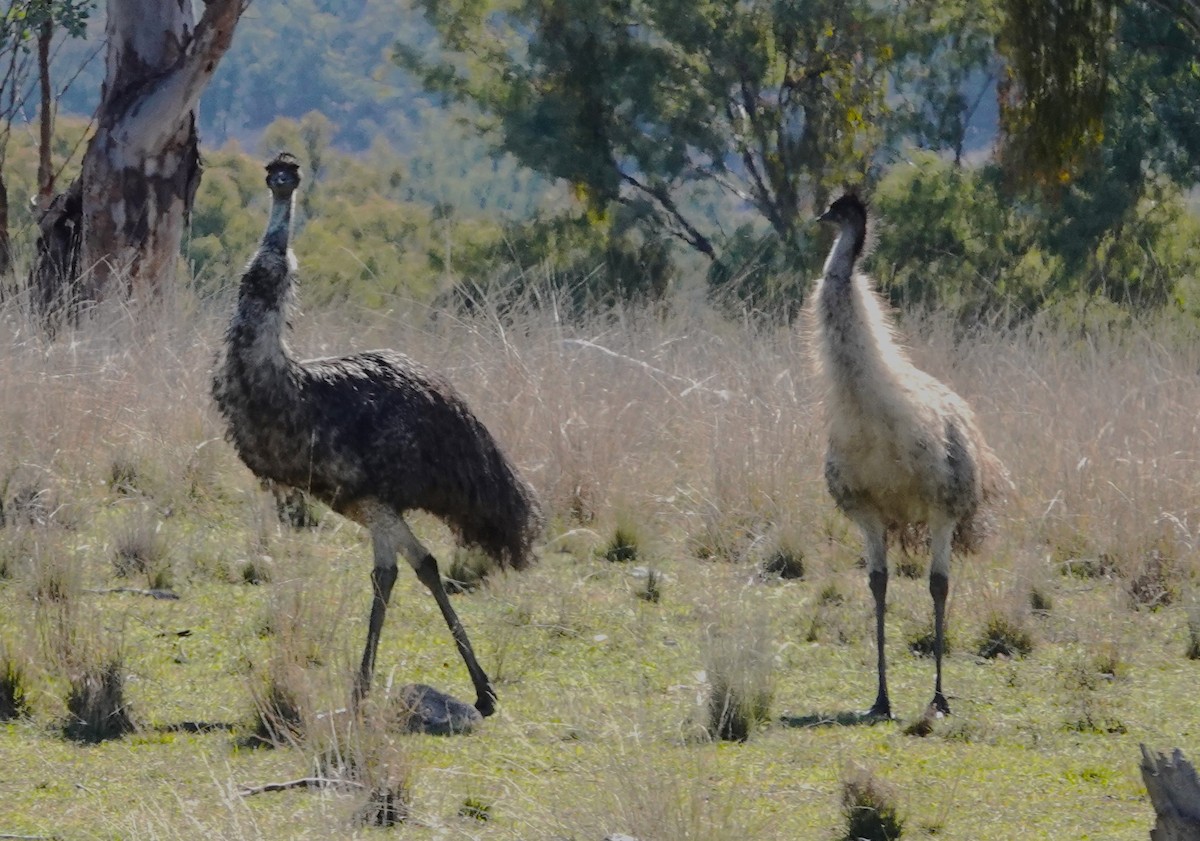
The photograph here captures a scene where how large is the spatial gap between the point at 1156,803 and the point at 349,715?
2280mm

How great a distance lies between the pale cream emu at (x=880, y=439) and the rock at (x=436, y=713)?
54.0 inches

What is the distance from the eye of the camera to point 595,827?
4.53 meters

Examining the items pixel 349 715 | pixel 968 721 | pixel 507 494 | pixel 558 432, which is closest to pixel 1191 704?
pixel 968 721

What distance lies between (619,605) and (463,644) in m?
1.78

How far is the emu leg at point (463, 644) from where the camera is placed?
6.52 m

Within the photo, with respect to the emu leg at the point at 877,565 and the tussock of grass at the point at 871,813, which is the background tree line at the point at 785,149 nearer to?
the emu leg at the point at 877,565

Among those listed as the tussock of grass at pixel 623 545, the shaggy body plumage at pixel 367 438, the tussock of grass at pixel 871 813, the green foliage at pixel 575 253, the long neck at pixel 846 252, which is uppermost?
the long neck at pixel 846 252

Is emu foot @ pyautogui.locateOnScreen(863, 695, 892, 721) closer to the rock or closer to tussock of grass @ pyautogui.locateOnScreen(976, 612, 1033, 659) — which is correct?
tussock of grass @ pyautogui.locateOnScreen(976, 612, 1033, 659)

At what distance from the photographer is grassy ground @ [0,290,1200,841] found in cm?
538

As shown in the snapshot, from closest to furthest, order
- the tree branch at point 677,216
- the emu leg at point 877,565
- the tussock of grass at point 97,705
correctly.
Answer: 1. the tussock of grass at point 97,705
2. the emu leg at point 877,565
3. the tree branch at point 677,216

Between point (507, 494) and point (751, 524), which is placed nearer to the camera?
point (507, 494)

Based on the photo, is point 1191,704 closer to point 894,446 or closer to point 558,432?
point 894,446

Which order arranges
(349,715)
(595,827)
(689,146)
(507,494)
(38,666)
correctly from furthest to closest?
(689,146) → (507,494) → (38,666) → (349,715) → (595,827)

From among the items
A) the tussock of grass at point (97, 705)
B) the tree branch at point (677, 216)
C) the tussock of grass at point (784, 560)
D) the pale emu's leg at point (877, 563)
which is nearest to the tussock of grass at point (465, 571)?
the tussock of grass at point (784, 560)
